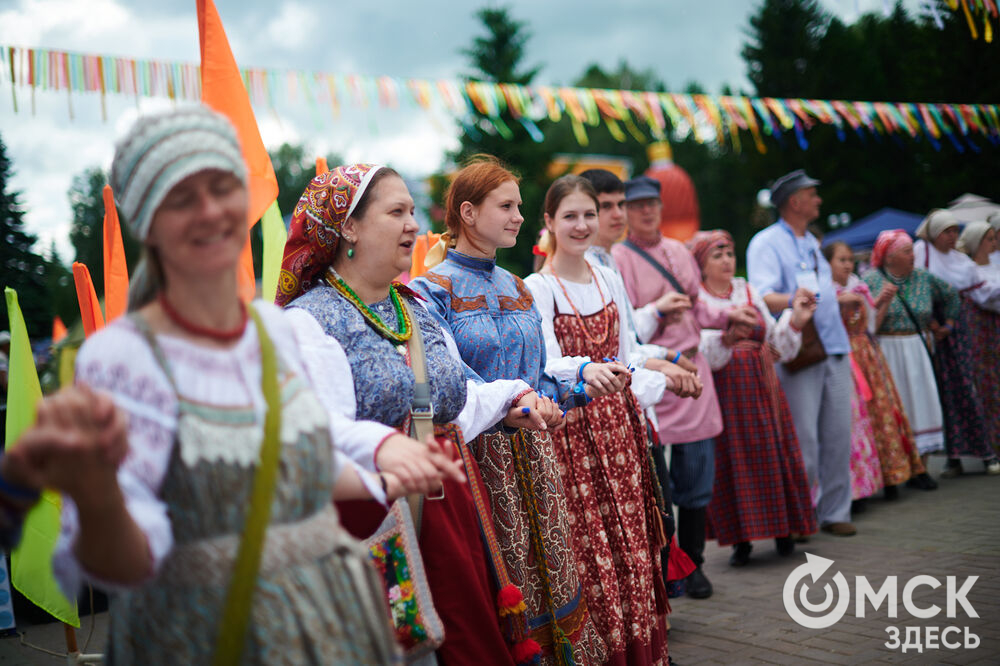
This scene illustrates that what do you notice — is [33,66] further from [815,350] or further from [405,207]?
[815,350]

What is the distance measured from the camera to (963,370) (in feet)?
26.3

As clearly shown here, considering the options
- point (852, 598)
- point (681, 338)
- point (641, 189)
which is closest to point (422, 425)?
point (681, 338)

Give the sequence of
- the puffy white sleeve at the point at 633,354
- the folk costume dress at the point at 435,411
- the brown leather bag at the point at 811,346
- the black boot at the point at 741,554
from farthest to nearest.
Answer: the brown leather bag at the point at 811,346
the black boot at the point at 741,554
the puffy white sleeve at the point at 633,354
the folk costume dress at the point at 435,411

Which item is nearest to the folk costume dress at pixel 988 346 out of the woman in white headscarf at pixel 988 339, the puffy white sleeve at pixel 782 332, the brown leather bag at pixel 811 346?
the woman in white headscarf at pixel 988 339

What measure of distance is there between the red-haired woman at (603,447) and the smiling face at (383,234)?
101cm

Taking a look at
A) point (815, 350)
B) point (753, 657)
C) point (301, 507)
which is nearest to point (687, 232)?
point (815, 350)

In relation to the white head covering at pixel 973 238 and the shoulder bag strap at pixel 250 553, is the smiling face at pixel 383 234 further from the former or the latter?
the white head covering at pixel 973 238

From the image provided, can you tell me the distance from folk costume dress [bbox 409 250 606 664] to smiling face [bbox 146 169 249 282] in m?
1.57

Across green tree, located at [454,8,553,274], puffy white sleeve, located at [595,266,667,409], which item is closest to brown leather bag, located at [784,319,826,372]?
puffy white sleeve, located at [595,266,667,409]

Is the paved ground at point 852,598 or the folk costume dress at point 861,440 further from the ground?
the folk costume dress at point 861,440

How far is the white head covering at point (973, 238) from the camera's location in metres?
8.78

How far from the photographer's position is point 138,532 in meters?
1.25

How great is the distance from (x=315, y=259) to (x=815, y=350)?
4.54 m

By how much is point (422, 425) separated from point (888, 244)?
22.1ft
